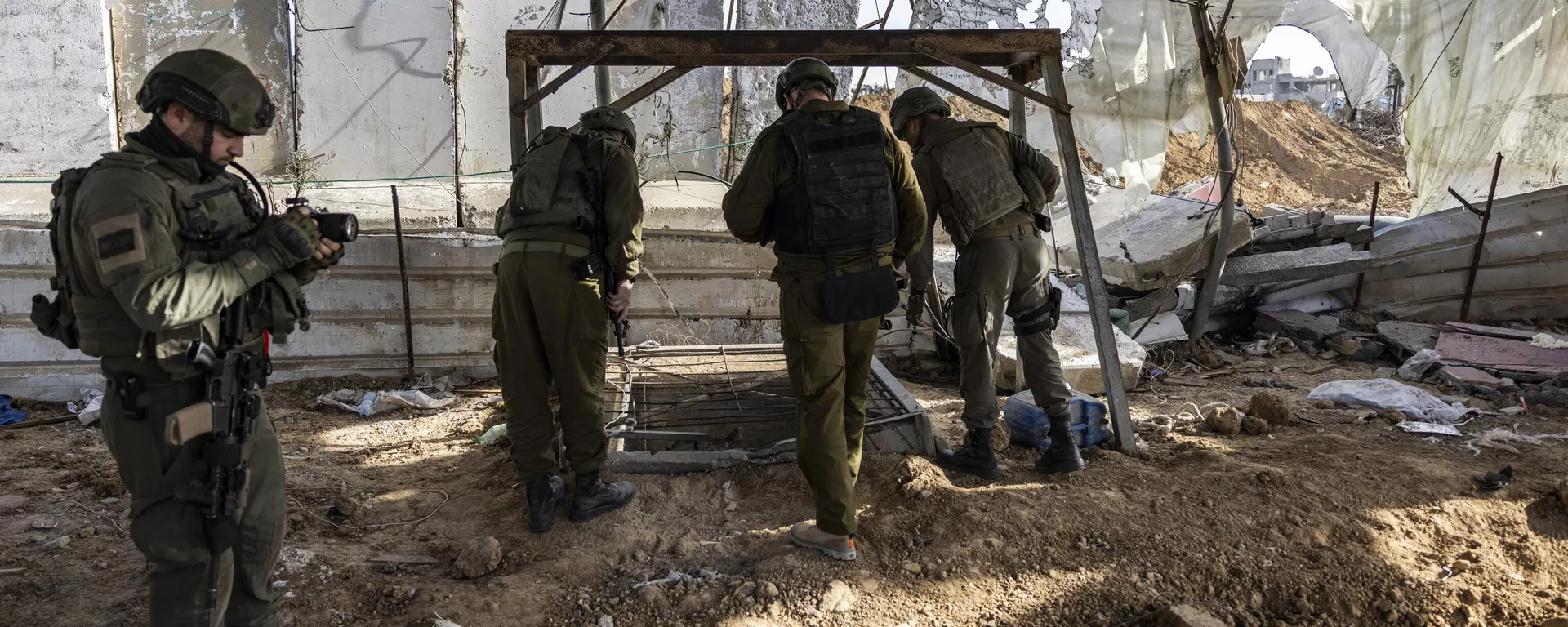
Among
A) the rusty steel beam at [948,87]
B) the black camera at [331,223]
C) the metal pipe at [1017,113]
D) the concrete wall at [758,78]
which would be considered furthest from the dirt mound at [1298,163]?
the black camera at [331,223]

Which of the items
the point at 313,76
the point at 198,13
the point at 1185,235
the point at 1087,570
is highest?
the point at 198,13

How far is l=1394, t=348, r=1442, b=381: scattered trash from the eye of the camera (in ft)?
21.3

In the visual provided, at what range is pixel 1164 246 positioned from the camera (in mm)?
7629

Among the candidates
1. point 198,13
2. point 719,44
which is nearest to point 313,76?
point 198,13

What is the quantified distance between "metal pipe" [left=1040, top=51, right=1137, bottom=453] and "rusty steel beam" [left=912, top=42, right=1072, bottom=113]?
5 centimetres

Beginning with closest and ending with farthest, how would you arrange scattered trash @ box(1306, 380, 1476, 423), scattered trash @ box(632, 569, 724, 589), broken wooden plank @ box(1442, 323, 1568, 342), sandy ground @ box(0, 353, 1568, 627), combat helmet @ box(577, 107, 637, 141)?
sandy ground @ box(0, 353, 1568, 627) → scattered trash @ box(632, 569, 724, 589) → combat helmet @ box(577, 107, 637, 141) → scattered trash @ box(1306, 380, 1476, 423) → broken wooden plank @ box(1442, 323, 1568, 342)

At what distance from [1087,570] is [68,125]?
7.57 metres

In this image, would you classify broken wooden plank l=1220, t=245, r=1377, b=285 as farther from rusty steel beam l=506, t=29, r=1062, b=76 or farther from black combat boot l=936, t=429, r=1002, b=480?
black combat boot l=936, t=429, r=1002, b=480

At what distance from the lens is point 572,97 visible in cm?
785

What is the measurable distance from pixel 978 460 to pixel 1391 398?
309 centimetres

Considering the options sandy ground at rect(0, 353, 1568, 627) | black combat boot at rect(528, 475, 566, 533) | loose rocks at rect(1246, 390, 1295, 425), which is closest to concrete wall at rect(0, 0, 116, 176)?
sandy ground at rect(0, 353, 1568, 627)

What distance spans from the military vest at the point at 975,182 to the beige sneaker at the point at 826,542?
160cm

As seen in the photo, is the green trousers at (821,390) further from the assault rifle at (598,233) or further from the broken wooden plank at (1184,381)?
the broken wooden plank at (1184,381)

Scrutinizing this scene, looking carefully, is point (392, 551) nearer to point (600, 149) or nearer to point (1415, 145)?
point (600, 149)
